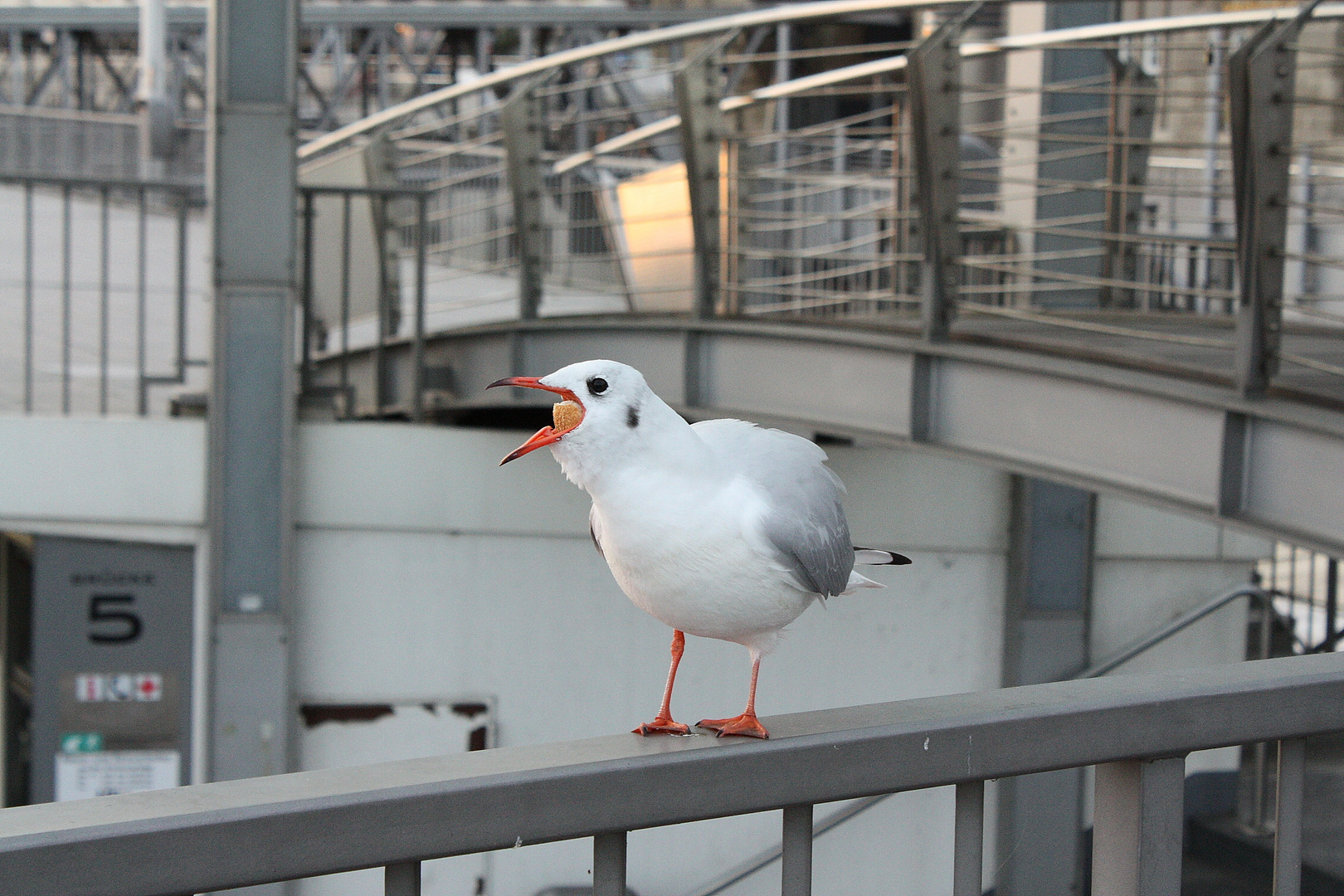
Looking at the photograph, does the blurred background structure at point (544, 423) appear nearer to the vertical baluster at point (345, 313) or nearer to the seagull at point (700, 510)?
the vertical baluster at point (345, 313)

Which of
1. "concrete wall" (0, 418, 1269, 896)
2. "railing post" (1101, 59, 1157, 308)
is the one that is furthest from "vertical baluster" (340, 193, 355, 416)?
"railing post" (1101, 59, 1157, 308)

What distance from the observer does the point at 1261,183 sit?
9.00 feet

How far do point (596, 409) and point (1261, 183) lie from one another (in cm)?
223

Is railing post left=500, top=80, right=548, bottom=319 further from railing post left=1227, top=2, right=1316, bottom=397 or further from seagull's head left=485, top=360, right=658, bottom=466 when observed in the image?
seagull's head left=485, top=360, right=658, bottom=466

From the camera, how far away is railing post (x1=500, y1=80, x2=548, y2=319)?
4.96 m

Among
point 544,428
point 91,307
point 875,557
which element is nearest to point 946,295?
point 875,557

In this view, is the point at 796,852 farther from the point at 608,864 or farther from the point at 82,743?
the point at 82,743

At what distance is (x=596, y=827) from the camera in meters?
1.00

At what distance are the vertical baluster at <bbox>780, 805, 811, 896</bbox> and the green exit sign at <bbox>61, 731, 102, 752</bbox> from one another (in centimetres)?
513

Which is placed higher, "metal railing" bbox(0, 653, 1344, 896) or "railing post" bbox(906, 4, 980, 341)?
"railing post" bbox(906, 4, 980, 341)

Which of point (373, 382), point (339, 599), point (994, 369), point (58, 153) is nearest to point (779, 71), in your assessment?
point (58, 153)

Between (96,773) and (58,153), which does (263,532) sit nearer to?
(96,773)

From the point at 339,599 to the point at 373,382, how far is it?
1241mm

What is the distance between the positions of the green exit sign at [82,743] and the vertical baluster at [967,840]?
16.9 ft
